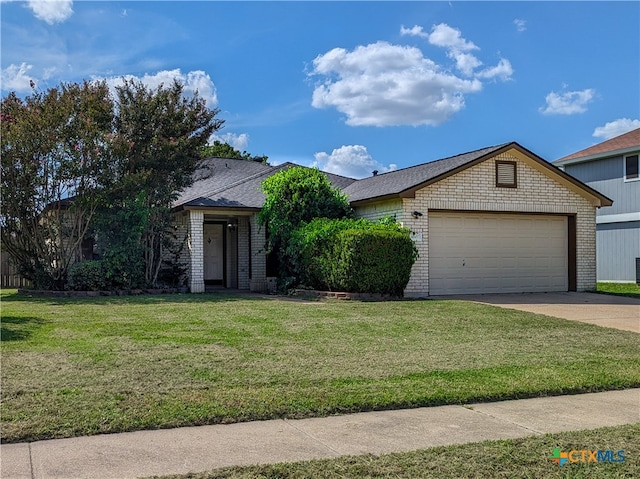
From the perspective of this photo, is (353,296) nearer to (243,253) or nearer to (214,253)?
(243,253)

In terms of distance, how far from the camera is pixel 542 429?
4.92 metres

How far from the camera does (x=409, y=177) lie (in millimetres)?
17469

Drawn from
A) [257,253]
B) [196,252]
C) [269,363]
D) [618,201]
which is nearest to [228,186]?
[257,253]

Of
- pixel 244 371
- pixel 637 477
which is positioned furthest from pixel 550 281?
pixel 637 477

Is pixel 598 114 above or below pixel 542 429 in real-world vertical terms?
above

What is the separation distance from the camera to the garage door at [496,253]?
16406 millimetres

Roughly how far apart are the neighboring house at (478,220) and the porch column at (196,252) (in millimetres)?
28

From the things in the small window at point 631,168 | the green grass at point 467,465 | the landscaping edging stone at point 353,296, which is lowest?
the green grass at point 467,465

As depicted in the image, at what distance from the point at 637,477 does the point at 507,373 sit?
9.37 feet

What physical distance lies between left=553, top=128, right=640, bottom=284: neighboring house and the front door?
49.3ft

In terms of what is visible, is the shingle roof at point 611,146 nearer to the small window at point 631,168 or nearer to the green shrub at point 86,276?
the small window at point 631,168

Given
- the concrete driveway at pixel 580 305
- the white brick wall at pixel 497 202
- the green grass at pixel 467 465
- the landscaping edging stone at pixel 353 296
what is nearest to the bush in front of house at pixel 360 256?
the landscaping edging stone at pixel 353 296

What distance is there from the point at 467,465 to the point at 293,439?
1.30 m

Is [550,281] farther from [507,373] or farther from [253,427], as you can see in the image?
[253,427]
